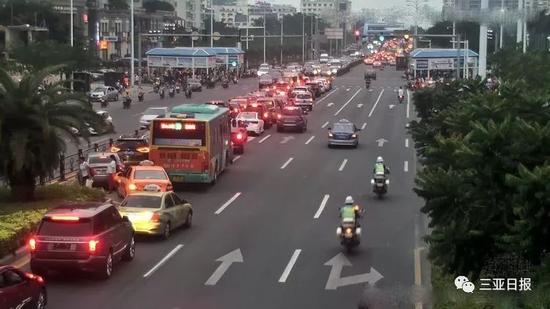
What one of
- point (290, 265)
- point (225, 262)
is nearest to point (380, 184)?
point (290, 265)

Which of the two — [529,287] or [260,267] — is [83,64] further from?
[529,287]

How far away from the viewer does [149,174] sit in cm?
3019

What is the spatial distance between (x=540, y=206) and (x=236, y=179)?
82.4 ft

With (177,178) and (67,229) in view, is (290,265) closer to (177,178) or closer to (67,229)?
(67,229)

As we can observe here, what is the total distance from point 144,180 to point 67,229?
11.1m

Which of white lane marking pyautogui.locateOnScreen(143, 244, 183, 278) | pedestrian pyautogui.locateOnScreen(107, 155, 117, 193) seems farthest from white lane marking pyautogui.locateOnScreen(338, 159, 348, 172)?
white lane marking pyautogui.locateOnScreen(143, 244, 183, 278)

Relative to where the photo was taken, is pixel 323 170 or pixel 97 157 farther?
pixel 323 170

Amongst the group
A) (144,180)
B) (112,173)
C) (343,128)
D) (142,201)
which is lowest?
(112,173)

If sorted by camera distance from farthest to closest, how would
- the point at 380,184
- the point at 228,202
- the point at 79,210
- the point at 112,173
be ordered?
the point at 112,173 → the point at 380,184 → the point at 228,202 → the point at 79,210

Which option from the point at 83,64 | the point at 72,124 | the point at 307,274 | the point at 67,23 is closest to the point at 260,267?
the point at 307,274

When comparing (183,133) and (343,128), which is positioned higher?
(183,133)

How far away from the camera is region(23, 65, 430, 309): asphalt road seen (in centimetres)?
1847

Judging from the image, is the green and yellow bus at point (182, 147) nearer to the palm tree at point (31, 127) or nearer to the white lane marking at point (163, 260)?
the palm tree at point (31, 127)

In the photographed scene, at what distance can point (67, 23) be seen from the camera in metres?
111
